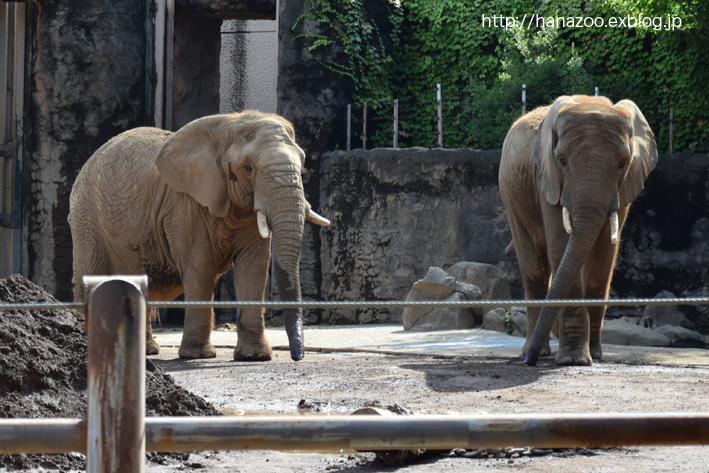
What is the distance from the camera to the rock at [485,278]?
11617 mm

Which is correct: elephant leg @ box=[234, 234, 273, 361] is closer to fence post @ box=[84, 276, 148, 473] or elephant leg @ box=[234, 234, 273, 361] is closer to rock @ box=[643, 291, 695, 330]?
rock @ box=[643, 291, 695, 330]

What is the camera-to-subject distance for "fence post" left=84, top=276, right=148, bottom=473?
2.12 meters

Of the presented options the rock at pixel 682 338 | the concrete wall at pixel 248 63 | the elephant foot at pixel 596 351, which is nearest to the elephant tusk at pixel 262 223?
the elephant foot at pixel 596 351

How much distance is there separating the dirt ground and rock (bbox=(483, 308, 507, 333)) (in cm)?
243

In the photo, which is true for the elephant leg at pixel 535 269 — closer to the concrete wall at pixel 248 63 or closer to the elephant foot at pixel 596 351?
the elephant foot at pixel 596 351

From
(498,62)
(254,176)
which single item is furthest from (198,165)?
(498,62)

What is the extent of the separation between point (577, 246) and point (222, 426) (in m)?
4.73

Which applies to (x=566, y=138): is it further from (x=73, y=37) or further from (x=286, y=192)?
(x=73, y=37)

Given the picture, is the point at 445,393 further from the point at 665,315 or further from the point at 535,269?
the point at 665,315

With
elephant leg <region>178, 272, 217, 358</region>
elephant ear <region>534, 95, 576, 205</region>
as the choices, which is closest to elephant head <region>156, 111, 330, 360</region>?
elephant leg <region>178, 272, 217, 358</region>

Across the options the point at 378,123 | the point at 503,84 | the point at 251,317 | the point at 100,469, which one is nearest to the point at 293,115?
the point at 378,123

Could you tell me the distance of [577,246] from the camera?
6.51 meters

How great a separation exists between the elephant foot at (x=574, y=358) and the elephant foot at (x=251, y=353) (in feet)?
7.93

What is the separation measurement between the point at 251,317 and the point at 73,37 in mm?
7277
